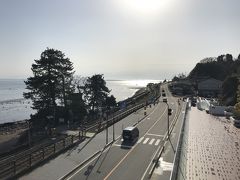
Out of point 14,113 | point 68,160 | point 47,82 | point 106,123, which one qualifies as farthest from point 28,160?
point 14,113

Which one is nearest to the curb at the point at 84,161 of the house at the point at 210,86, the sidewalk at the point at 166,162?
the sidewalk at the point at 166,162

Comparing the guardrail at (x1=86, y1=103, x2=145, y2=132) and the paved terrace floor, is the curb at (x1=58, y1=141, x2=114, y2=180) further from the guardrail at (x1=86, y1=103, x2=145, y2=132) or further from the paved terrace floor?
the paved terrace floor

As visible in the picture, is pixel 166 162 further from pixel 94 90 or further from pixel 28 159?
pixel 94 90

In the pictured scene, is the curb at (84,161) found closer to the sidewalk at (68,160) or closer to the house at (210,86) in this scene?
the sidewalk at (68,160)

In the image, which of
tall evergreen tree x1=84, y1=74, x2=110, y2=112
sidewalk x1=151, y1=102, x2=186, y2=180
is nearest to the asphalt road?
sidewalk x1=151, y1=102, x2=186, y2=180

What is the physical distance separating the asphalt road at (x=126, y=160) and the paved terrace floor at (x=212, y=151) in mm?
3877

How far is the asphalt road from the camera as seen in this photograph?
79.0 feet

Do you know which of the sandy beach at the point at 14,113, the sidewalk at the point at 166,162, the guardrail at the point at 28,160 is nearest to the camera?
the guardrail at the point at 28,160

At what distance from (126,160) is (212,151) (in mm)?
10557

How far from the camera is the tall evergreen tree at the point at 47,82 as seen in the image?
50.4 metres

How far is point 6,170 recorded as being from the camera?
22.4 m

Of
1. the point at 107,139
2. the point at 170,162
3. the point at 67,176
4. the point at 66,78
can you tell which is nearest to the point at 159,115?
the point at 66,78

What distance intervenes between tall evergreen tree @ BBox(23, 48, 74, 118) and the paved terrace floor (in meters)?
24.8

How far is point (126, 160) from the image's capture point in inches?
1113
